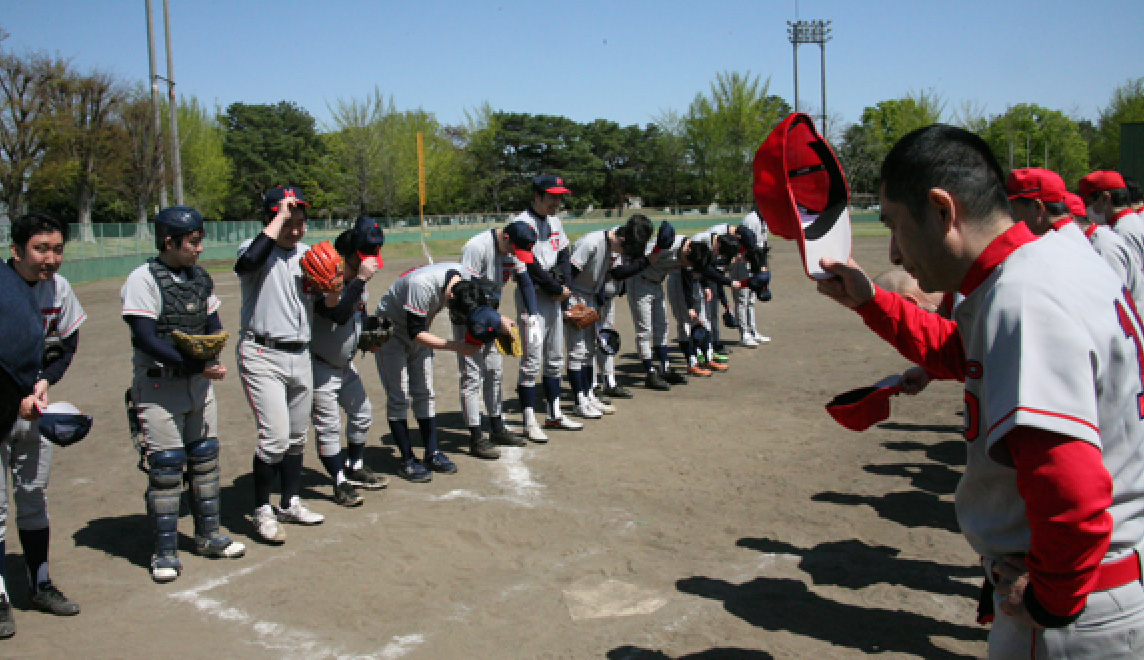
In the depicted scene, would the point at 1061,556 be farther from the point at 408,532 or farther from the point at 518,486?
the point at 518,486

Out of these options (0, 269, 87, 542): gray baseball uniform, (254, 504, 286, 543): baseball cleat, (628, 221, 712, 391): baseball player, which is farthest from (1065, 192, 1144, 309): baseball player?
(0, 269, 87, 542): gray baseball uniform

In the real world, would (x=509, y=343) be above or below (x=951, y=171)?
below

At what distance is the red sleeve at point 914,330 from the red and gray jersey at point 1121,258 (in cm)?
290

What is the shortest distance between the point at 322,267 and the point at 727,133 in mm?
63529

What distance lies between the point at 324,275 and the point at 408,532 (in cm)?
194

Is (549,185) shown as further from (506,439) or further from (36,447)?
(36,447)

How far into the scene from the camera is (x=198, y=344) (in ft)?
15.9

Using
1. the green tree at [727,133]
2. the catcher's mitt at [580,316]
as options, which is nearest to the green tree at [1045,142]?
the green tree at [727,133]

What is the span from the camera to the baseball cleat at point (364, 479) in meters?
6.63

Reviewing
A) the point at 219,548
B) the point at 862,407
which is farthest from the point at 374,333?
the point at 862,407

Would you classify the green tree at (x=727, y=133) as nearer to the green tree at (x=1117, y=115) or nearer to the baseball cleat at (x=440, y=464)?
the green tree at (x=1117, y=115)

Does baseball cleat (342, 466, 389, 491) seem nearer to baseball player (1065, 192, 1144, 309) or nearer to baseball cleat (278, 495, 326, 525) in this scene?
baseball cleat (278, 495, 326, 525)

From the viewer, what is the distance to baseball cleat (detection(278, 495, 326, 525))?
5.80m

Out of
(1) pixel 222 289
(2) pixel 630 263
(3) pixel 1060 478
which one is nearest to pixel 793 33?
(1) pixel 222 289
